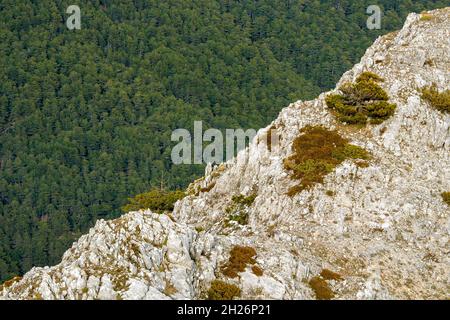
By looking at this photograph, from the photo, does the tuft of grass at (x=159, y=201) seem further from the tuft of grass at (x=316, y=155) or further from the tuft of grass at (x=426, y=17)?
the tuft of grass at (x=426, y=17)

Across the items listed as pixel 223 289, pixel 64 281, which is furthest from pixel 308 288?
pixel 64 281

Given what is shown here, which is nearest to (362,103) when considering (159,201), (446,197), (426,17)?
(446,197)

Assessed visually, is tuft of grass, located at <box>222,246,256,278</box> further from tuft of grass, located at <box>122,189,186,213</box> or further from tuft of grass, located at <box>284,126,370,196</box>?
tuft of grass, located at <box>122,189,186,213</box>

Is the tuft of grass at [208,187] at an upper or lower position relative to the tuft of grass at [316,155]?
lower

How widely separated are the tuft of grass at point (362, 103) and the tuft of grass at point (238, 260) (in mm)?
17476

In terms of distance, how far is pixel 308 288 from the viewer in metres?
44.1

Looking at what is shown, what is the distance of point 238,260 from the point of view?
4419 centimetres

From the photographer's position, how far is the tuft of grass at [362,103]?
2311 inches

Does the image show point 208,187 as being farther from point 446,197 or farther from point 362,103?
point 446,197

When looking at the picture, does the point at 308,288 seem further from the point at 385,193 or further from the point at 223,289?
the point at 385,193

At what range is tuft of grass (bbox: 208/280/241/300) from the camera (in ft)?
137

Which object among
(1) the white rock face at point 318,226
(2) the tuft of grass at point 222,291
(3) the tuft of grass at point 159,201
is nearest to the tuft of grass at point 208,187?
(1) the white rock face at point 318,226

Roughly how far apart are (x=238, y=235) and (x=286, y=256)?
16.5 feet

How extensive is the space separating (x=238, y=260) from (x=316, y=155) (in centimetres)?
1404
